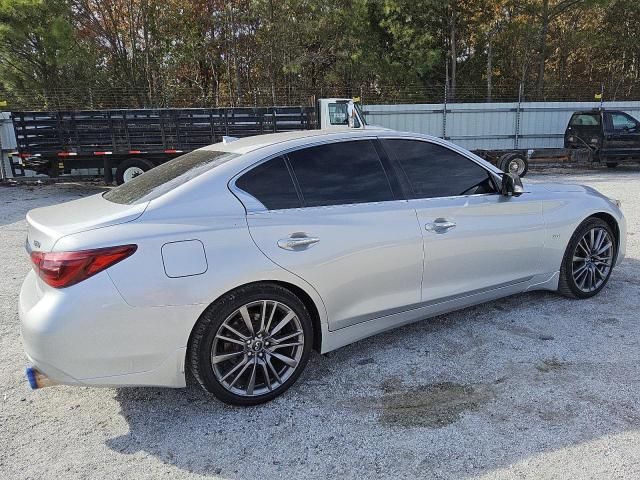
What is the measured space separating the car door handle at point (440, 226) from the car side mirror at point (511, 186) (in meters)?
0.62

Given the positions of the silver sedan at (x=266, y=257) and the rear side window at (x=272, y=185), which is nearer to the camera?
the silver sedan at (x=266, y=257)

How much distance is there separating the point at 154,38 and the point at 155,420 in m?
22.0

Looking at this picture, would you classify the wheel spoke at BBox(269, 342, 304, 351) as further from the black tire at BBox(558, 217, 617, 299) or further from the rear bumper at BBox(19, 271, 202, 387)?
the black tire at BBox(558, 217, 617, 299)

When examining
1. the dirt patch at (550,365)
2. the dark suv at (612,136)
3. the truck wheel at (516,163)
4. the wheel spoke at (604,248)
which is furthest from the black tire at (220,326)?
the dark suv at (612,136)

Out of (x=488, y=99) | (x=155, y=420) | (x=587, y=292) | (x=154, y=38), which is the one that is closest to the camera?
(x=155, y=420)

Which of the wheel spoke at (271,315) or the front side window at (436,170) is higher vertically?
the front side window at (436,170)

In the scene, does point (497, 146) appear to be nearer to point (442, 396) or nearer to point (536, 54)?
point (536, 54)

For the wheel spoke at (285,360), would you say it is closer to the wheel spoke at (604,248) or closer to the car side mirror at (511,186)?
the car side mirror at (511,186)

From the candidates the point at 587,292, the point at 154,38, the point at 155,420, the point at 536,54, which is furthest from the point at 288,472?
the point at 536,54

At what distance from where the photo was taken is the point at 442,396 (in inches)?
123

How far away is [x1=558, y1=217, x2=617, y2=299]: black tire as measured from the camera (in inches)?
173

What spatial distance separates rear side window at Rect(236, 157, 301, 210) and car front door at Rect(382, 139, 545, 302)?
0.85m

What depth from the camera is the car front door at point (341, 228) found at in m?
3.04

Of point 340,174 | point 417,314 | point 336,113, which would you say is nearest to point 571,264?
point 417,314
